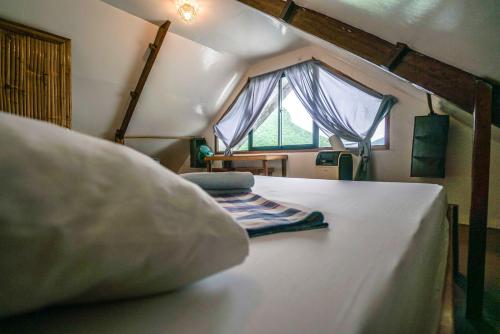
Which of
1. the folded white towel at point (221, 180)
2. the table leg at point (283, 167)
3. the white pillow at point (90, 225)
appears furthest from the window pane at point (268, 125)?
the white pillow at point (90, 225)

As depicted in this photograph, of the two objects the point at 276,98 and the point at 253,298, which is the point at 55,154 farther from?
the point at 276,98

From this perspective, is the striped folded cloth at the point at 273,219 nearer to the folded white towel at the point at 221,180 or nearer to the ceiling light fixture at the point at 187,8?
the folded white towel at the point at 221,180

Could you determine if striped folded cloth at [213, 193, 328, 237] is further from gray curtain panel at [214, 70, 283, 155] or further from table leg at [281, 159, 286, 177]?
gray curtain panel at [214, 70, 283, 155]

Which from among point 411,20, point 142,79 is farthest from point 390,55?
point 142,79

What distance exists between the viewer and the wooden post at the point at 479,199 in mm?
1038

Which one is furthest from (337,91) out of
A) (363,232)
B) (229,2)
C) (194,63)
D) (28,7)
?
(28,7)

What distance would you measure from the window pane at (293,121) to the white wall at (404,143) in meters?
0.29

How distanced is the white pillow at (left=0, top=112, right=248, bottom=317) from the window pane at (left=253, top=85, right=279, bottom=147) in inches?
145

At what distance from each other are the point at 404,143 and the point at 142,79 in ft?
11.7

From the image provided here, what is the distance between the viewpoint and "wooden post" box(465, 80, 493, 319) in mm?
1038

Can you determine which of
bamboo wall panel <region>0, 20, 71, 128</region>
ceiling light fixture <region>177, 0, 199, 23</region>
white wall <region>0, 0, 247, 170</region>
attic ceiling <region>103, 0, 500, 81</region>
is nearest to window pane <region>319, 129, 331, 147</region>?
attic ceiling <region>103, 0, 500, 81</region>

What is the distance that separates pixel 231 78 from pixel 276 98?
0.95m

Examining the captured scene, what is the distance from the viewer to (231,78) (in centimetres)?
Answer: 420

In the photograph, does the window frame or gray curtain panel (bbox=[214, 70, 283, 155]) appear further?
gray curtain panel (bbox=[214, 70, 283, 155])
